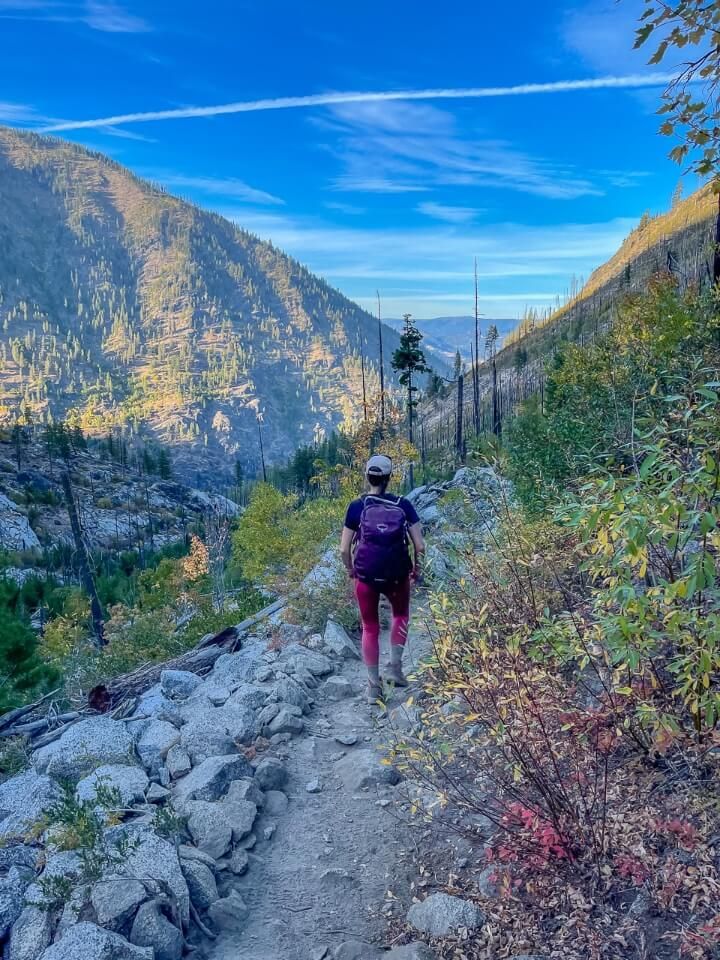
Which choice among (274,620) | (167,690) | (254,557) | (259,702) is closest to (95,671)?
(254,557)

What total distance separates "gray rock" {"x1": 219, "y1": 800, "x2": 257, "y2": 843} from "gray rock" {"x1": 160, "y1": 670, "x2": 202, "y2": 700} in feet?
9.56

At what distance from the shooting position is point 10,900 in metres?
3.52

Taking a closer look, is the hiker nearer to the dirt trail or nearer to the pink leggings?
the pink leggings

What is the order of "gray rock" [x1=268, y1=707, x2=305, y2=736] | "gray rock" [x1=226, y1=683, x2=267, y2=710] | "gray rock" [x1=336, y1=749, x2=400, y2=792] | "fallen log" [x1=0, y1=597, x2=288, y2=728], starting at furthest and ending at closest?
1. "fallen log" [x1=0, y1=597, x2=288, y2=728]
2. "gray rock" [x1=226, y1=683, x2=267, y2=710]
3. "gray rock" [x1=268, y1=707, x2=305, y2=736]
4. "gray rock" [x1=336, y1=749, x2=400, y2=792]

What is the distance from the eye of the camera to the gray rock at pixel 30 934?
3207mm

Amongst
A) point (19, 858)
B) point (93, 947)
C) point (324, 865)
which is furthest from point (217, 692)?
point (93, 947)

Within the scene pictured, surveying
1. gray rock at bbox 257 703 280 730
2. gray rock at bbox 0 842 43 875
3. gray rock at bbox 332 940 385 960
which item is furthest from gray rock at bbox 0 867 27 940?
gray rock at bbox 257 703 280 730

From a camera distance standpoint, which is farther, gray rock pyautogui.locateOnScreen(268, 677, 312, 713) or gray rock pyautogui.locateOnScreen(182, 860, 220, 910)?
gray rock pyautogui.locateOnScreen(268, 677, 312, 713)

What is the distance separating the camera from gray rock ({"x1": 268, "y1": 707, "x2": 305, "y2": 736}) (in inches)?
229

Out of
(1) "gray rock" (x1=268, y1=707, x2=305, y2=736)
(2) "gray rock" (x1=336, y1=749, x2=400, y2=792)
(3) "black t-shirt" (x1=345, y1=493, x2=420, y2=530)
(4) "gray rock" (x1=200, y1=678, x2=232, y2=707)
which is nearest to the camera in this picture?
(2) "gray rock" (x1=336, y1=749, x2=400, y2=792)

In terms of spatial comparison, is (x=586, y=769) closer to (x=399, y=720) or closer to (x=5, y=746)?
(x=399, y=720)

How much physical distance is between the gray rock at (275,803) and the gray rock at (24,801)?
1559 mm

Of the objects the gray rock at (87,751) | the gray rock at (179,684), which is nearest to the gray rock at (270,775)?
the gray rock at (87,751)

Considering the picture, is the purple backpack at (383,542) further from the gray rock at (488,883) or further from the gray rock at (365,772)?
the gray rock at (488,883)
